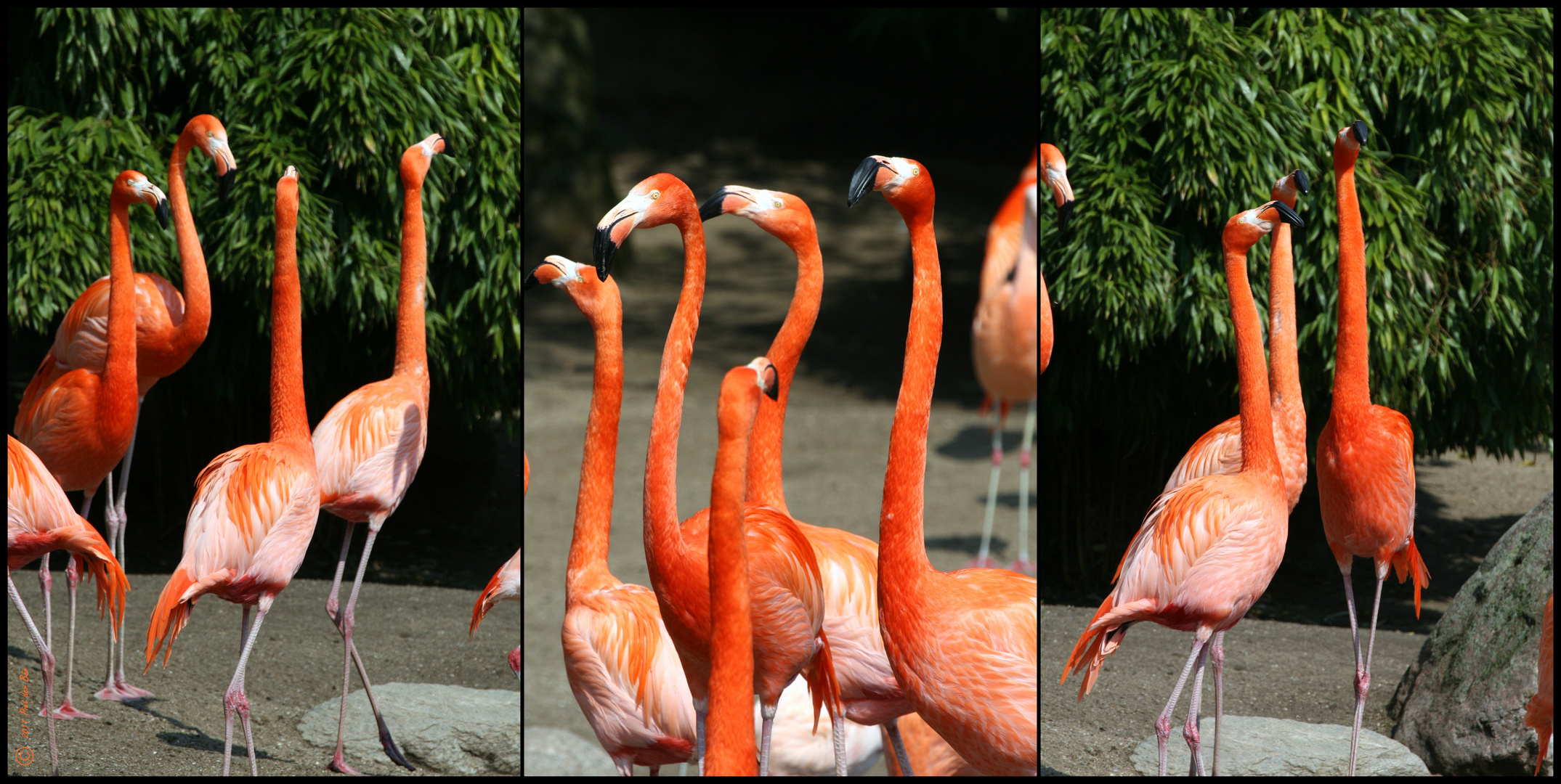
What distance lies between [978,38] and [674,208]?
0.67m

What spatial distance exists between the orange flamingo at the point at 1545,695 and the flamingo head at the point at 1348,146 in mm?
843

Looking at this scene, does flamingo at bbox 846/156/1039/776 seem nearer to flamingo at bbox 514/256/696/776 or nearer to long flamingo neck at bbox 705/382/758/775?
long flamingo neck at bbox 705/382/758/775

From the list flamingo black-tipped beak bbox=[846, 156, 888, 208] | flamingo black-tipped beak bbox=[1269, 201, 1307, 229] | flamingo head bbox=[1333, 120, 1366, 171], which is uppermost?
flamingo head bbox=[1333, 120, 1366, 171]

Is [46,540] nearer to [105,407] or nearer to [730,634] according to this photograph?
[105,407]

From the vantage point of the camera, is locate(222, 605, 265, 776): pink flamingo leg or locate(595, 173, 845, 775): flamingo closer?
locate(595, 173, 845, 775): flamingo

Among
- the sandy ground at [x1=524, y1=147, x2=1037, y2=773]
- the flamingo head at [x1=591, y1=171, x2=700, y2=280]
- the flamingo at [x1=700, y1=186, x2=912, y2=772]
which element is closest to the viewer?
the flamingo head at [x1=591, y1=171, x2=700, y2=280]

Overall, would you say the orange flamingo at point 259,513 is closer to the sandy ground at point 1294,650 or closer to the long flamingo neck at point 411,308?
the long flamingo neck at point 411,308

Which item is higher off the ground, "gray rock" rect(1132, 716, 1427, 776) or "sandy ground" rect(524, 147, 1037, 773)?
"sandy ground" rect(524, 147, 1037, 773)

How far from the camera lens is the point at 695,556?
1.64 meters

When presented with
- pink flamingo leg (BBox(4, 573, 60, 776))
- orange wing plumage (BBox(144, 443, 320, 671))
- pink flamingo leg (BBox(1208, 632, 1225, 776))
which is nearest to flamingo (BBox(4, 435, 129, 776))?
pink flamingo leg (BBox(4, 573, 60, 776))

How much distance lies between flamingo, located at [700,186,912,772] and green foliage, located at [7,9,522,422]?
58 centimetres

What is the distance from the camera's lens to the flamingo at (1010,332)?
1.98 m

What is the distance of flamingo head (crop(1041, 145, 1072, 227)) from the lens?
1978 mm

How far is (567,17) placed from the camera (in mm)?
1976
